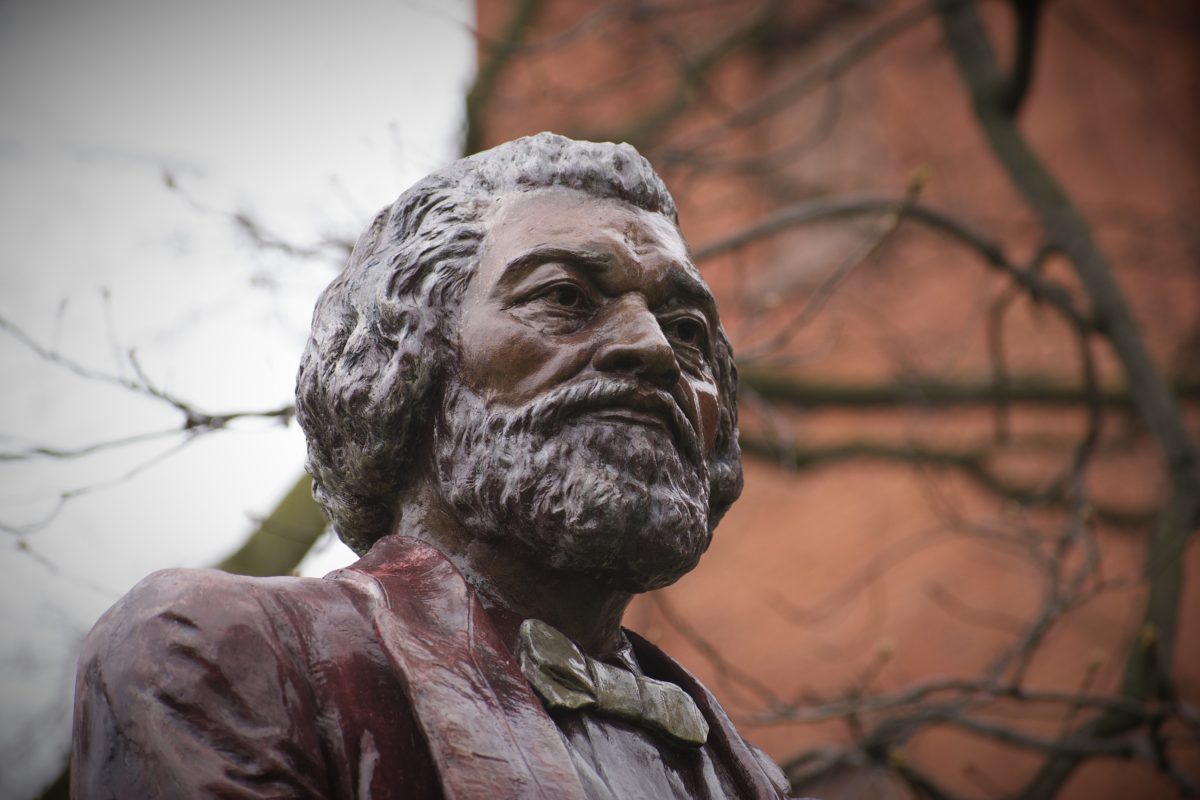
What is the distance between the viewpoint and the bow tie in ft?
7.11

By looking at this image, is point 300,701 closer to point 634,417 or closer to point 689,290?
point 634,417

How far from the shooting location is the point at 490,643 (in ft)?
6.84

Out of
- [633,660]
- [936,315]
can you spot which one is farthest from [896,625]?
[633,660]

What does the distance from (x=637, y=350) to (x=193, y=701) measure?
839 mm

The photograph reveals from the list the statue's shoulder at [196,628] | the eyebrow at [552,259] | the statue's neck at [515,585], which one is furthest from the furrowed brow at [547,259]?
the statue's shoulder at [196,628]

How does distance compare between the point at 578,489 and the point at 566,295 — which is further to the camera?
the point at 566,295

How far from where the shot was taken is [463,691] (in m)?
1.96

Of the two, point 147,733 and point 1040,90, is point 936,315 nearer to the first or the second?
point 1040,90

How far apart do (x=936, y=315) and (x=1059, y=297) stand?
12.2 ft

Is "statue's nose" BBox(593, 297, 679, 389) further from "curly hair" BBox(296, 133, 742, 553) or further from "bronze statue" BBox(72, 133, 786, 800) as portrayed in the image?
"curly hair" BBox(296, 133, 742, 553)

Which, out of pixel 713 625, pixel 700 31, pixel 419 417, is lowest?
pixel 713 625

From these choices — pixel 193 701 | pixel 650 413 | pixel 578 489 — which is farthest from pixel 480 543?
pixel 193 701

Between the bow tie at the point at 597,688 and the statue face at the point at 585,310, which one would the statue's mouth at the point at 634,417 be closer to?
the statue face at the point at 585,310

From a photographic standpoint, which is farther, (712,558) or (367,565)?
(712,558)
